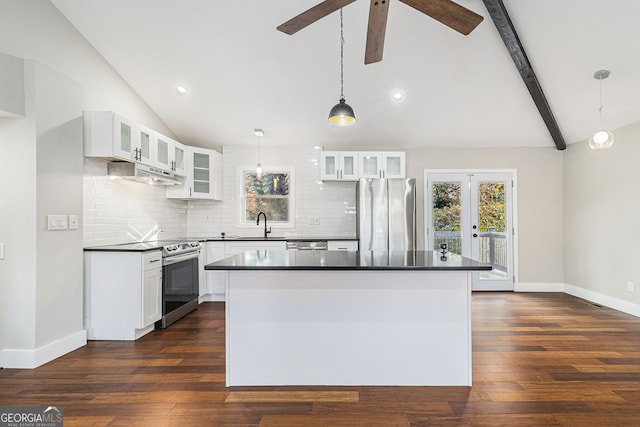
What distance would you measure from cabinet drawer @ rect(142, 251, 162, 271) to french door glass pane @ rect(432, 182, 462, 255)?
4.08 meters

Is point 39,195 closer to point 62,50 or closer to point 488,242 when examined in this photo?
point 62,50

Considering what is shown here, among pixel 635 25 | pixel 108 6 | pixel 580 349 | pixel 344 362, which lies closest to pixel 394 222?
pixel 580 349

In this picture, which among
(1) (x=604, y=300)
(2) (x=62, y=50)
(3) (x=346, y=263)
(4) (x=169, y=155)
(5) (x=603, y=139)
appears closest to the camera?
(3) (x=346, y=263)

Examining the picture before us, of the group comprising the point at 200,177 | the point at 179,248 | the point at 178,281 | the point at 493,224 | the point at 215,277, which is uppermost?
the point at 200,177

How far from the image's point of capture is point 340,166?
528 cm

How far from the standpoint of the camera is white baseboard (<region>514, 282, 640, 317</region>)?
4.24m

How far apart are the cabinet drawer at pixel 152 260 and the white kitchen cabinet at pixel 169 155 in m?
1.20

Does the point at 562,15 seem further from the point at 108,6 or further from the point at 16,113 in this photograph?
the point at 16,113

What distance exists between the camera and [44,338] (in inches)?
114

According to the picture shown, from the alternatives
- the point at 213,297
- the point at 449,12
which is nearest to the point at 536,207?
the point at 449,12

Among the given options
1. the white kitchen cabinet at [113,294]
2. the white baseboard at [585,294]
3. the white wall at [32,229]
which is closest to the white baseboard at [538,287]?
the white baseboard at [585,294]

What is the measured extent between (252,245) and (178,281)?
115 cm

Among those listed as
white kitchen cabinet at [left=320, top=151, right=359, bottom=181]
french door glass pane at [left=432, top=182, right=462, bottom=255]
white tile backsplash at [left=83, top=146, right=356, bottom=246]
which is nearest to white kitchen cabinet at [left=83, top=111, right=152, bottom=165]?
white tile backsplash at [left=83, top=146, right=356, bottom=246]

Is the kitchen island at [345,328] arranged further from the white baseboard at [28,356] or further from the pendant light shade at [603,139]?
the pendant light shade at [603,139]
